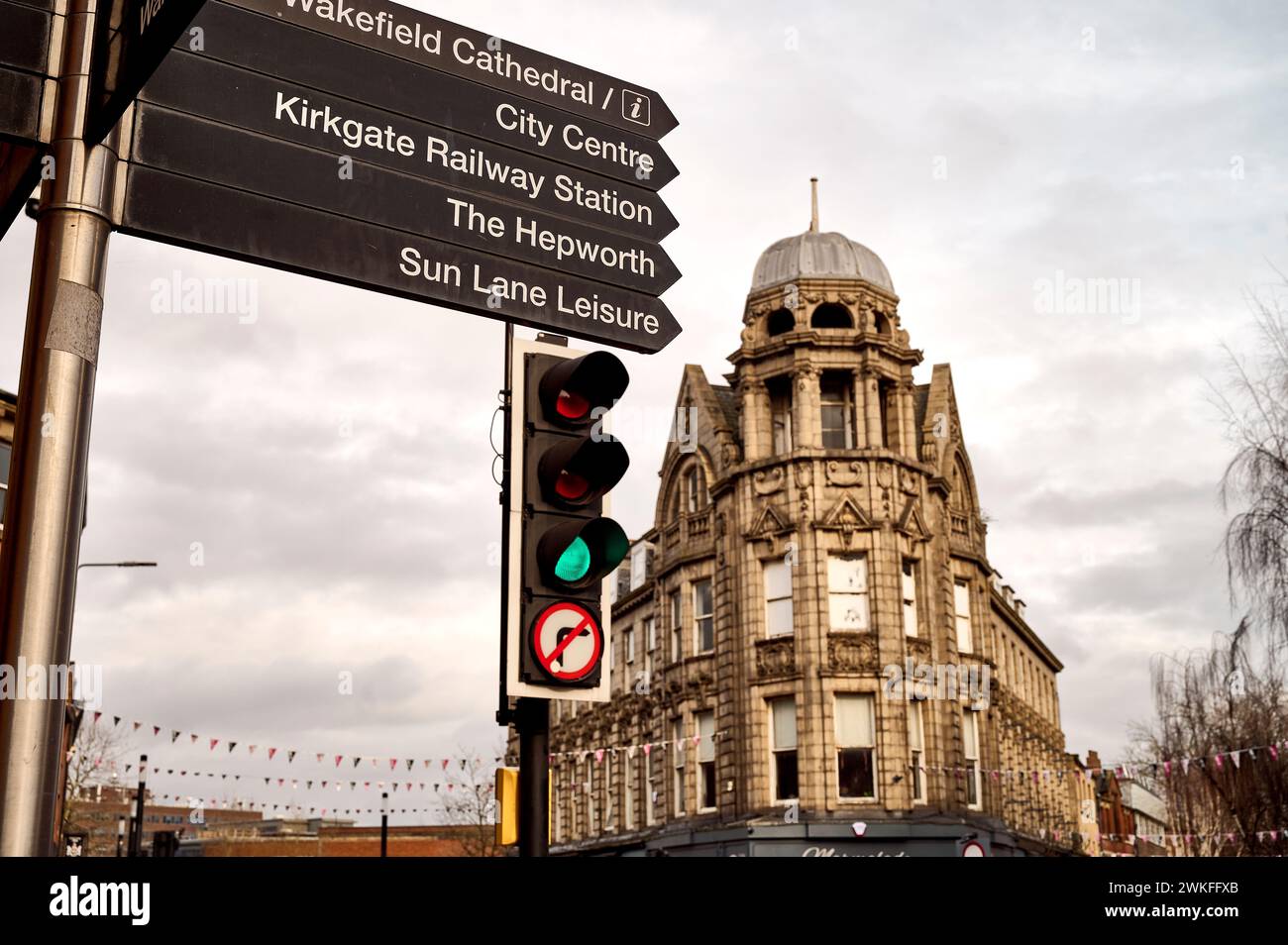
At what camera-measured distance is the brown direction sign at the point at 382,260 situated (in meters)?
4.12

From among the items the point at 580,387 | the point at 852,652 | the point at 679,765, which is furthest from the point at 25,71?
the point at 679,765

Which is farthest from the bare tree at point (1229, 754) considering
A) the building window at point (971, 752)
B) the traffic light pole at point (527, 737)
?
the traffic light pole at point (527, 737)

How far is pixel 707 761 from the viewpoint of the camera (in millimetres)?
36625

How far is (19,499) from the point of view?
3.45m

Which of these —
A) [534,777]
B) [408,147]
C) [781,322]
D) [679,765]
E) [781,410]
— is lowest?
[534,777]

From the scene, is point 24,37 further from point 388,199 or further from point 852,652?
point 852,652

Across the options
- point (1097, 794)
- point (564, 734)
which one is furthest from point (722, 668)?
point (1097, 794)

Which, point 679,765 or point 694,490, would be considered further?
point 694,490

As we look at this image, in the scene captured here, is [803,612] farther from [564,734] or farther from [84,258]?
[84,258]

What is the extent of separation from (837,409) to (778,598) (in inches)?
214

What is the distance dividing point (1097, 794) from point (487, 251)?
74373 millimetres

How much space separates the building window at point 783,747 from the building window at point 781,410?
679 centimetres

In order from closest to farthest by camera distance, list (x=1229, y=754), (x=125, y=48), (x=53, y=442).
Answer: (x=53, y=442) → (x=125, y=48) → (x=1229, y=754)

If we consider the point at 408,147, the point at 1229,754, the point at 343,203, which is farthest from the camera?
the point at 1229,754
